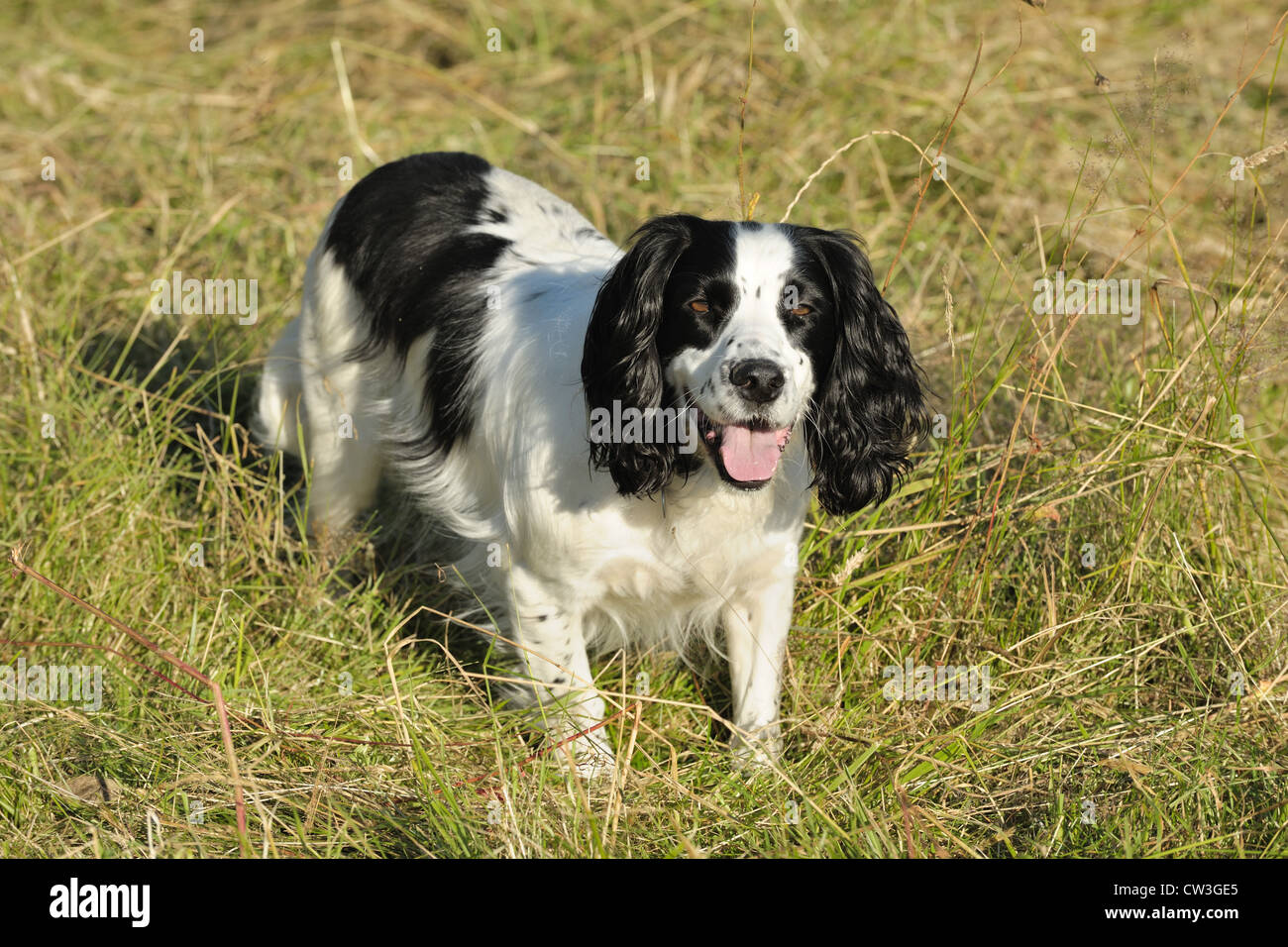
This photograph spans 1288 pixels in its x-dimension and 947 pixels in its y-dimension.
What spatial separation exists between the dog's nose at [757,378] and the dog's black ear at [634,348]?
0.30m

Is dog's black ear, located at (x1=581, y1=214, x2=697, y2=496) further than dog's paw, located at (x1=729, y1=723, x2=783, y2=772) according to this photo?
No

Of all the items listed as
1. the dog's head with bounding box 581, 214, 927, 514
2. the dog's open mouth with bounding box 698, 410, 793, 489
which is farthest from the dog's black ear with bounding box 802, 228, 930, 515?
the dog's open mouth with bounding box 698, 410, 793, 489

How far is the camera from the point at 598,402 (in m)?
3.29

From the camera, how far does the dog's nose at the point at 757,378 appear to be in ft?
9.82

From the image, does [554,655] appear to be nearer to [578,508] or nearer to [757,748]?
[578,508]

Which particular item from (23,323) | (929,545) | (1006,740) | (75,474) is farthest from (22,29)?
(1006,740)

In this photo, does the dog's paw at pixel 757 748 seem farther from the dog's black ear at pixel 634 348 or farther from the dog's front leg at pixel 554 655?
the dog's black ear at pixel 634 348

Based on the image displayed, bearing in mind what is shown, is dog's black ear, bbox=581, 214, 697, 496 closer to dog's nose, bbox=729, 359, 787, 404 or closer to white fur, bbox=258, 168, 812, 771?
white fur, bbox=258, 168, 812, 771

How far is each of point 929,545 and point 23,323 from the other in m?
3.44

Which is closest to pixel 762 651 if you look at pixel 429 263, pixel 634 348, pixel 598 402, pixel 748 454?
pixel 748 454

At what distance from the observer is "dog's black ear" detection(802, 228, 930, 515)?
3314 millimetres

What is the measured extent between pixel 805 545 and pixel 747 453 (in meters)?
1.02

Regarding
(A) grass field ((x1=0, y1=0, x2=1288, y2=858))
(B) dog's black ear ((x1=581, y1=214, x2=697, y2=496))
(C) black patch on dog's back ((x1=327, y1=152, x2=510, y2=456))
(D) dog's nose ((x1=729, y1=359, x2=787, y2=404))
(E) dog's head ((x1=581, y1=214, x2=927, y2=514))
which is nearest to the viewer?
(D) dog's nose ((x1=729, y1=359, x2=787, y2=404))

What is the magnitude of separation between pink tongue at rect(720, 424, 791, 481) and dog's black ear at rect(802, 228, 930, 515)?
299mm
